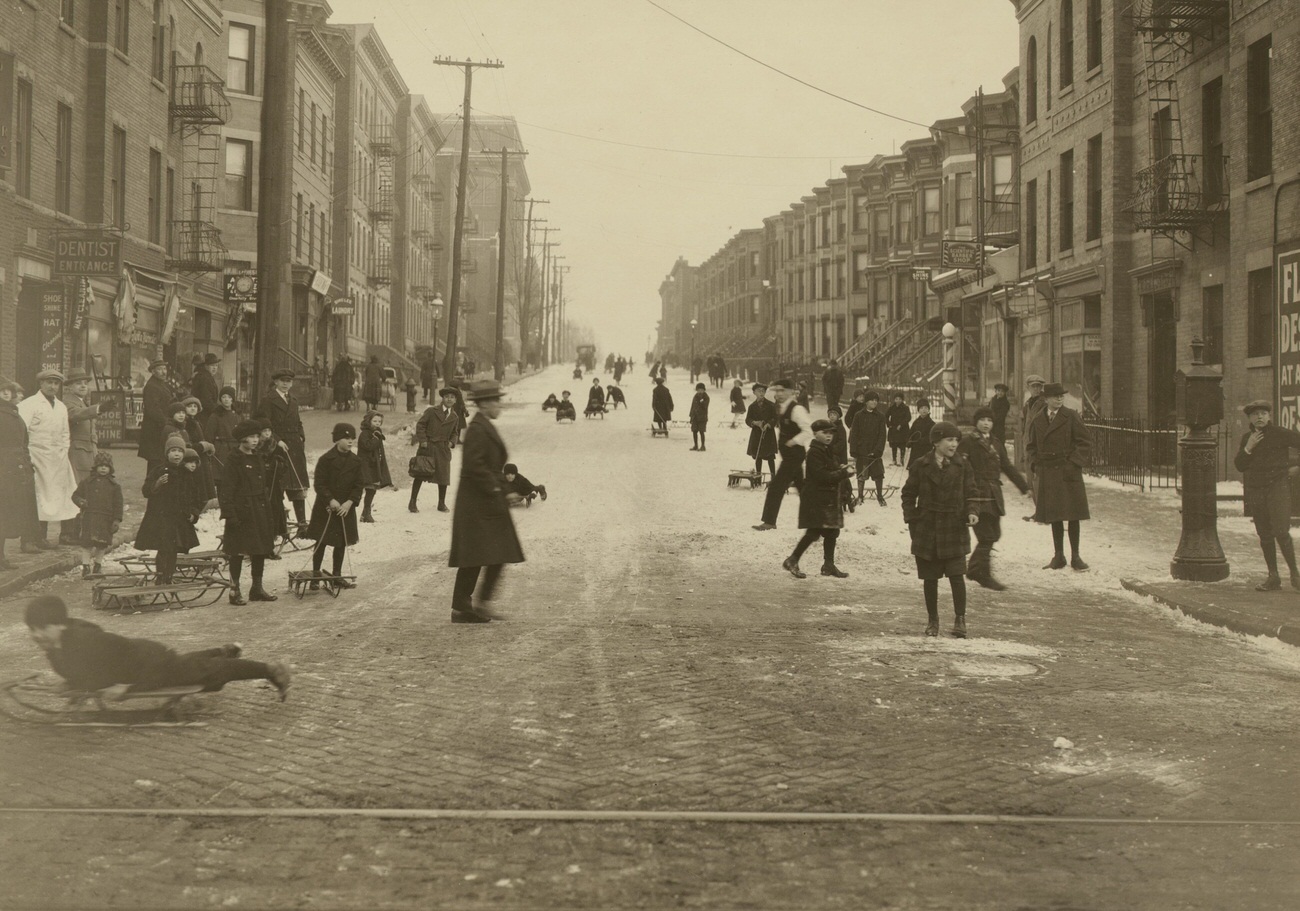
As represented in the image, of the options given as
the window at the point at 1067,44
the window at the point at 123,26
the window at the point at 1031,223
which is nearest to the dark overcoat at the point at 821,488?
A: the window at the point at 123,26

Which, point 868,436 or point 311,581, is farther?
point 868,436

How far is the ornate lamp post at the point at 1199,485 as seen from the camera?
43.2ft

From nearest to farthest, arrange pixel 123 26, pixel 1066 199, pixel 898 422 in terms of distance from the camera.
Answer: pixel 898 422 < pixel 123 26 < pixel 1066 199

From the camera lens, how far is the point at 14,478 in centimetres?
1330

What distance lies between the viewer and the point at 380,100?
60.8 metres

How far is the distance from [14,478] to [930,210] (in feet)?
152

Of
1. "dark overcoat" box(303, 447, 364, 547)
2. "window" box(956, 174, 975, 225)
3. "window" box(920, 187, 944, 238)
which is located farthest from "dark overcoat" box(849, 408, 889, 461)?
"window" box(920, 187, 944, 238)

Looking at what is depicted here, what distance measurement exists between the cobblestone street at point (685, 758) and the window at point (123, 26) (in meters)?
19.4

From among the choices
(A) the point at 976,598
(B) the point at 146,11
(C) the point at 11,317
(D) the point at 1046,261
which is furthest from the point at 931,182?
(A) the point at 976,598

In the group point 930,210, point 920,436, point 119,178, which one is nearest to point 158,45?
point 119,178

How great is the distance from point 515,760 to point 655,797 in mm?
873

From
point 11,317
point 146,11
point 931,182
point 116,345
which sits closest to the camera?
point 11,317

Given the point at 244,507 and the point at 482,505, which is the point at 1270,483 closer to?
the point at 482,505

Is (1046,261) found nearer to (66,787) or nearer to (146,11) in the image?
(146,11)
